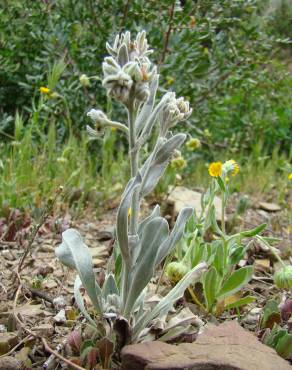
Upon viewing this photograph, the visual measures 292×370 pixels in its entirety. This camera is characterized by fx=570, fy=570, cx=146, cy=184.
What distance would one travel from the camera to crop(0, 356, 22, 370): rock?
1520 mm

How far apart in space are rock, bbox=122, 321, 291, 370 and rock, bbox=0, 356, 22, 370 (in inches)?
11.4

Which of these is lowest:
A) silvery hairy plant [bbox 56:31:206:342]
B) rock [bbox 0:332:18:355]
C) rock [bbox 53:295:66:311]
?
rock [bbox 53:295:66:311]

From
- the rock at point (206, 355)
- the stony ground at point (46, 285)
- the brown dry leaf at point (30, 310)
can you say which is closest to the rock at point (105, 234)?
the stony ground at point (46, 285)

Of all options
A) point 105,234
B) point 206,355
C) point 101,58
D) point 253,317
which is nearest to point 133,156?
point 206,355

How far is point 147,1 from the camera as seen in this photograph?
4.32m

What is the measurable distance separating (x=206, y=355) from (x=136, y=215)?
416 millimetres

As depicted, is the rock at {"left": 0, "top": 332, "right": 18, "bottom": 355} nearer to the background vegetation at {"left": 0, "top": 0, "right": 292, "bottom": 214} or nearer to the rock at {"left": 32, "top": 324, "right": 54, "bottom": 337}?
the rock at {"left": 32, "top": 324, "right": 54, "bottom": 337}

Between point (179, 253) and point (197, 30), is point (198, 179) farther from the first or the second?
point (179, 253)

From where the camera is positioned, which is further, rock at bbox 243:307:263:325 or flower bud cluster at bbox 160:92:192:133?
rock at bbox 243:307:263:325

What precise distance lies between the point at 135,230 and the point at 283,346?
57 centimetres

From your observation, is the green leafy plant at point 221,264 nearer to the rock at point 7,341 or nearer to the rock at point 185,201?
the rock at point 7,341

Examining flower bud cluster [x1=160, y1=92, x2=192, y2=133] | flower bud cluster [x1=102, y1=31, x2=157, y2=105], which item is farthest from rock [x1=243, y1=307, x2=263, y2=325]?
flower bud cluster [x1=102, y1=31, x2=157, y2=105]

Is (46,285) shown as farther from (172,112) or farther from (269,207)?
(269,207)

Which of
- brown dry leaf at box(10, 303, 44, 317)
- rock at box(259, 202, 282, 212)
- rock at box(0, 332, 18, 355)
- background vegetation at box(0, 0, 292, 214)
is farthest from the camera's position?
background vegetation at box(0, 0, 292, 214)
